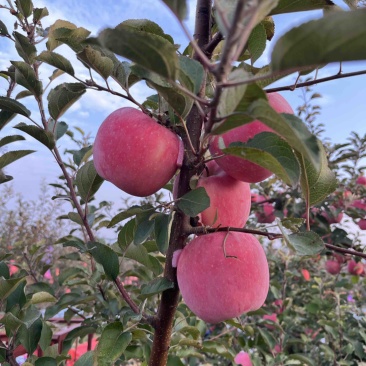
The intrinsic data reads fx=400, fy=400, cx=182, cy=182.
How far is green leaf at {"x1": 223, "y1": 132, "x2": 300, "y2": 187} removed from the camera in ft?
1.69

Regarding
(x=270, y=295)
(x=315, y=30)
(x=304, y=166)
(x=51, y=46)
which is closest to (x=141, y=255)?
(x=304, y=166)

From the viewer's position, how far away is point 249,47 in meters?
0.71

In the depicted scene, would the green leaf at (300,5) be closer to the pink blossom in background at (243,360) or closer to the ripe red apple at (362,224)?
the pink blossom in background at (243,360)

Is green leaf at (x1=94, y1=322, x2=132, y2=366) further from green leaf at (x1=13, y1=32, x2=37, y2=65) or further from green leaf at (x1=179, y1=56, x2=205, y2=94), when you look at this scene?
green leaf at (x1=13, y1=32, x2=37, y2=65)

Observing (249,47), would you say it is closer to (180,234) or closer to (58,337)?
(180,234)

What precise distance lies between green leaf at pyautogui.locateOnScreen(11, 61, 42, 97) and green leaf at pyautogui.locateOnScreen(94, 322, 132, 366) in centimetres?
56

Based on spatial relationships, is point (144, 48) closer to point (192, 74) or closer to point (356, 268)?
point (192, 74)

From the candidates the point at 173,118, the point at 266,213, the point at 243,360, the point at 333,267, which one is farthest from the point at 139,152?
the point at 333,267

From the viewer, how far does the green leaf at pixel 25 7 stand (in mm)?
1039

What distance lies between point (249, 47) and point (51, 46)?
22.8 inches

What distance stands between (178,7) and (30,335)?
824mm

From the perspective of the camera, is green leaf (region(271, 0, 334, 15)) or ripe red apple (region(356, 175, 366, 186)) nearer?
green leaf (region(271, 0, 334, 15))

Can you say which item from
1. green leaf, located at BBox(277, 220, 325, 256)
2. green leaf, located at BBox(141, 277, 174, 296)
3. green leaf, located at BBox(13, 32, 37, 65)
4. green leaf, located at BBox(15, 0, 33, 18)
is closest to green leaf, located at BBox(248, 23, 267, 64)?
green leaf, located at BBox(277, 220, 325, 256)

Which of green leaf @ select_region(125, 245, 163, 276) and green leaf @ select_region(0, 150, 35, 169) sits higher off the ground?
green leaf @ select_region(0, 150, 35, 169)
